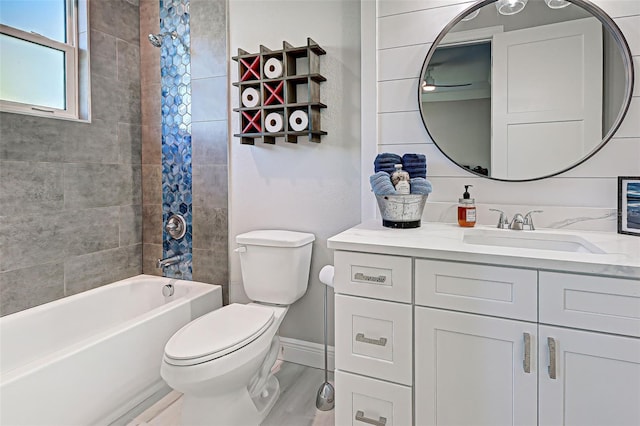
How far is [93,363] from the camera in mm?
1565

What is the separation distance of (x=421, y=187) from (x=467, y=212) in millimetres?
233

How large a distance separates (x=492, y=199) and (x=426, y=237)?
49 centimetres

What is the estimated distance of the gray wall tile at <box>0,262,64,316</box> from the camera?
6.19ft

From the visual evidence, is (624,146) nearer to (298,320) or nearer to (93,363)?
(298,320)

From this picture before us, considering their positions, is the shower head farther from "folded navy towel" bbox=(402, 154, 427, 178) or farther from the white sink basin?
the white sink basin

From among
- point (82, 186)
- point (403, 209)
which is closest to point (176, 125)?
point (82, 186)

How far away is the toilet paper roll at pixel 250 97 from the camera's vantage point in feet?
6.91

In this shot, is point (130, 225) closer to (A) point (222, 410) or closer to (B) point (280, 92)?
(B) point (280, 92)

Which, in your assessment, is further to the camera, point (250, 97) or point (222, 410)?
point (250, 97)

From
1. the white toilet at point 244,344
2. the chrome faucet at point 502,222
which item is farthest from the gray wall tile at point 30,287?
the chrome faucet at point 502,222

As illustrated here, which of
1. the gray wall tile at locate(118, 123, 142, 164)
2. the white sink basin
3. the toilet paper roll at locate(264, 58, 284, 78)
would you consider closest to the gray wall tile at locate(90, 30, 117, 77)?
the gray wall tile at locate(118, 123, 142, 164)

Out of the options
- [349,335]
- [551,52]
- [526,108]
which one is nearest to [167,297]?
[349,335]

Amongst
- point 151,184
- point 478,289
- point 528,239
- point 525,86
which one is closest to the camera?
point 478,289

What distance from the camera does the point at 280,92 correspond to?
6.73 feet
